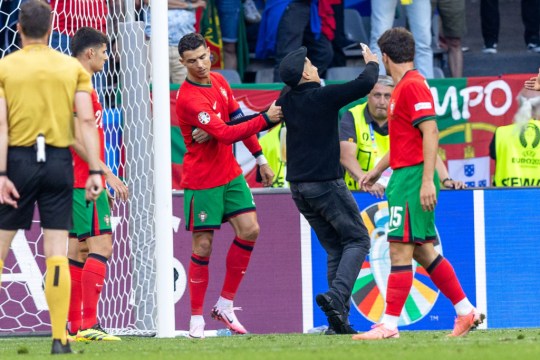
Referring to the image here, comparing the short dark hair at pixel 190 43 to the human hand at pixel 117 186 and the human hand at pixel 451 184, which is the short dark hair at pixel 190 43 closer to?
the human hand at pixel 117 186

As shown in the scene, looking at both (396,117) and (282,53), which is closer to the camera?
(396,117)

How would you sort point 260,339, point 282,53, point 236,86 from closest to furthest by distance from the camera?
point 260,339 < point 236,86 < point 282,53

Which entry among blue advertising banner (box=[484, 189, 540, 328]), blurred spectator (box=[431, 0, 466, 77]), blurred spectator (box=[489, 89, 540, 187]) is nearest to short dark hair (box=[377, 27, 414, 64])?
blue advertising banner (box=[484, 189, 540, 328])

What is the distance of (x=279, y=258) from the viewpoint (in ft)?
34.7

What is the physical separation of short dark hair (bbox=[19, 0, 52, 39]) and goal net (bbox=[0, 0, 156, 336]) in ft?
9.42

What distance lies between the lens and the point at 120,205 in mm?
10320

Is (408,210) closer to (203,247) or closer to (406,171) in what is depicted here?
(406,171)

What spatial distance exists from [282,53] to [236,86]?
1059 millimetres

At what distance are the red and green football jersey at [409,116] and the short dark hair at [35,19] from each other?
2.24 metres

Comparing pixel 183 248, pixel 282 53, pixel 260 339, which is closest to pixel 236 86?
pixel 282 53

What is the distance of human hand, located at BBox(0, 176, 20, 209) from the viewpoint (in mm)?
6855

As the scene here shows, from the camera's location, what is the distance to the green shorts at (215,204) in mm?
9281

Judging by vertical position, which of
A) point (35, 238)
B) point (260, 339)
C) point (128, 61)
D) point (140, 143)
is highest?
point (128, 61)

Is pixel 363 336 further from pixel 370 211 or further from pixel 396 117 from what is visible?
pixel 370 211
